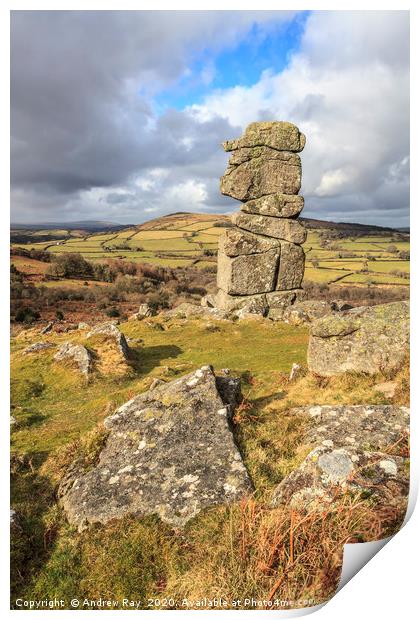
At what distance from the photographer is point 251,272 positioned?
72.8 ft

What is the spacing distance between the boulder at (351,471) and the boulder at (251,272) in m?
16.5

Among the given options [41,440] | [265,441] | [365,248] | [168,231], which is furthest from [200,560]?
[168,231]

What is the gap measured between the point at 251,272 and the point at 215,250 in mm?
56293

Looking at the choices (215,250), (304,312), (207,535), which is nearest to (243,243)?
(304,312)

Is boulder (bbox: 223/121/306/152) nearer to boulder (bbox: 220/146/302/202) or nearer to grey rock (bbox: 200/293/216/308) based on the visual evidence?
boulder (bbox: 220/146/302/202)

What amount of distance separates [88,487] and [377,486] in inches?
149

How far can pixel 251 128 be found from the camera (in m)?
21.7

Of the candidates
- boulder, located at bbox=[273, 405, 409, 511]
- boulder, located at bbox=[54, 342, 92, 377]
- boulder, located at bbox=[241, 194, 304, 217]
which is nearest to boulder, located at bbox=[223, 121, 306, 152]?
boulder, located at bbox=[241, 194, 304, 217]

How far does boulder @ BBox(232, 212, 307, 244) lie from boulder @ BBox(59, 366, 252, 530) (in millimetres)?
17099

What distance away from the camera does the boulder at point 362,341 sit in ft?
28.5

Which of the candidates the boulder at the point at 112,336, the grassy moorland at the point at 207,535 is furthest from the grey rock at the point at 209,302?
the grassy moorland at the point at 207,535

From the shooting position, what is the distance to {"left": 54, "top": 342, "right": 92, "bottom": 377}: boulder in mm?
12024
